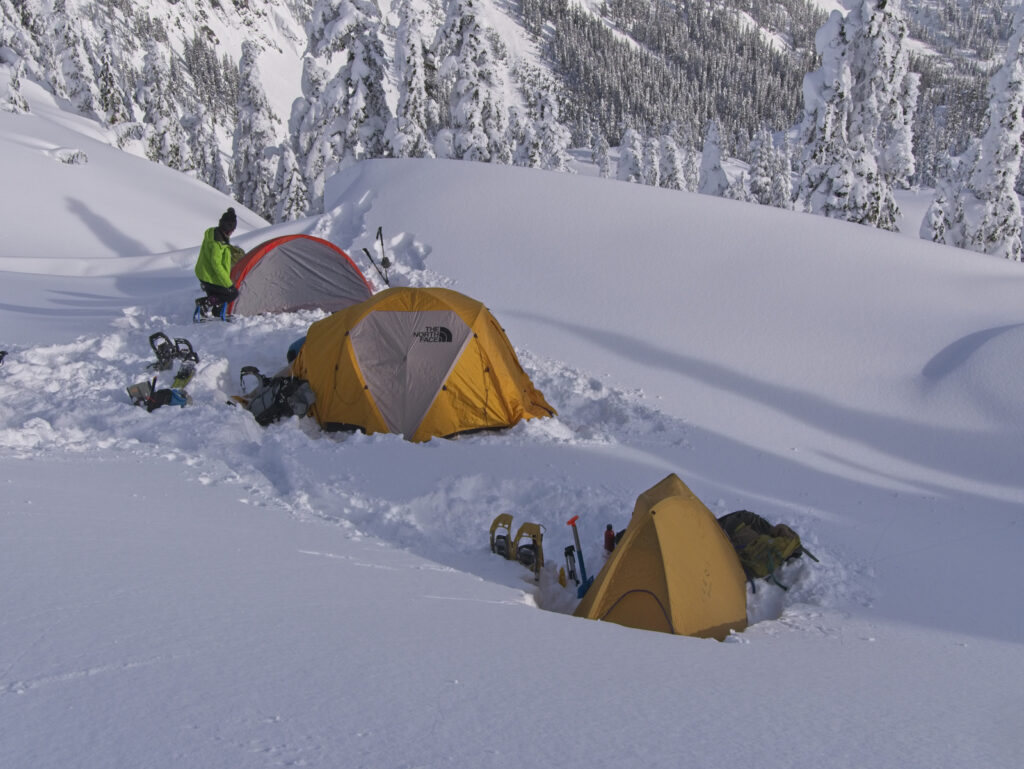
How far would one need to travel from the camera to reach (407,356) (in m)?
7.81

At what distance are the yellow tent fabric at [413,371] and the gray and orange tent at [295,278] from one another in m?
3.24

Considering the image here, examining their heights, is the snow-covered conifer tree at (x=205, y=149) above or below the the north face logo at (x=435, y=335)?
above

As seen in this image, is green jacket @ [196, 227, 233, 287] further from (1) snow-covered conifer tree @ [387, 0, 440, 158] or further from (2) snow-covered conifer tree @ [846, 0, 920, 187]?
(2) snow-covered conifer tree @ [846, 0, 920, 187]

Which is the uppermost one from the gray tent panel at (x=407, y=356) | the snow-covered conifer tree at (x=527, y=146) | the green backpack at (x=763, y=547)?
the snow-covered conifer tree at (x=527, y=146)

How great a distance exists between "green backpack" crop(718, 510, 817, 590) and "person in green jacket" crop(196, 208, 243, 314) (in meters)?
8.01

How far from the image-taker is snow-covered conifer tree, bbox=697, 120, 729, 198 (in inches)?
1866

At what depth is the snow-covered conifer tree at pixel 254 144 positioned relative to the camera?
114 feet

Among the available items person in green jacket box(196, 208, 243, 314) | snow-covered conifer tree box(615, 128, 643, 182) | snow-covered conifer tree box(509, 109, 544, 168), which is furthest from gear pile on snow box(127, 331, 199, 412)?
snow-covered conifer tree box(615, 128, 643, 182)

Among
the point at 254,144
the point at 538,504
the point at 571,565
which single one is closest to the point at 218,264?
the point at 538,504

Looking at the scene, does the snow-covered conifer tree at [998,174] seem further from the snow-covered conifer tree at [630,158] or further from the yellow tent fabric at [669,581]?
the snow-covered conifer tree at [630,158]

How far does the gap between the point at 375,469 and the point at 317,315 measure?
477 centimetres

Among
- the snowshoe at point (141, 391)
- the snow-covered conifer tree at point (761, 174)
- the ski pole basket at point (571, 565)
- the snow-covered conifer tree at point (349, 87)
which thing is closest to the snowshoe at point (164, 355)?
the snowshoe at point (141, 391)

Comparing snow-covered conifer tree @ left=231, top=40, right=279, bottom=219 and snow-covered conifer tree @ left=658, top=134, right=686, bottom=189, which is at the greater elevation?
snow-covered conifer tree @ left=658, top=134, right=686, bottom=189

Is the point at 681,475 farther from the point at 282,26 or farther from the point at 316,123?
the point at 282,26
